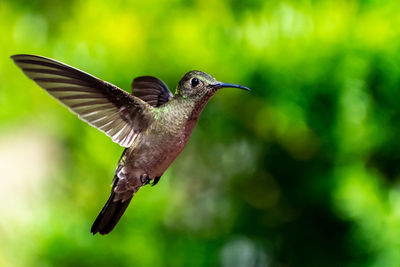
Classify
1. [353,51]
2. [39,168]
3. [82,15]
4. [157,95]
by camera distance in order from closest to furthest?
[157,95] → [353,51] → [82,15] → [39,168]

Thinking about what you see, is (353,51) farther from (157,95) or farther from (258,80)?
(157,95)

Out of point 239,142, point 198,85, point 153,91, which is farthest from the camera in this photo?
point 239,142

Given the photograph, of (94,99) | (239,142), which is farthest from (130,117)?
(239,142)

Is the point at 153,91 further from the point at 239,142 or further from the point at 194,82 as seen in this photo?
the point at 239,142

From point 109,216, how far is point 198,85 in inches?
3.6

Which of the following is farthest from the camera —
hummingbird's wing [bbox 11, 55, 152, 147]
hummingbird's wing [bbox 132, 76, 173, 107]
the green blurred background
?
the green blurred background

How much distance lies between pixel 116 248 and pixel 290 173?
302 mm

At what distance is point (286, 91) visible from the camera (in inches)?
30.1

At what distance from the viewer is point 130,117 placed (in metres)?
0.32

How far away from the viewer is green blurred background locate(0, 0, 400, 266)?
75cm

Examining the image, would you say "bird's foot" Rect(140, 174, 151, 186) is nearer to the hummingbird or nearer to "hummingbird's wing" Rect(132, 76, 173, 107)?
the hummingbird

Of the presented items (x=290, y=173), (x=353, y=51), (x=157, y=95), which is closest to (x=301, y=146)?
(x=290, y=173)

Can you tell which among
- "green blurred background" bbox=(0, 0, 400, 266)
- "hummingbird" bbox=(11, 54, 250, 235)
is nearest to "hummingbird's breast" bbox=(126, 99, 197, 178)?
"hummingbird" bbox=(11, 54, 250, 235)

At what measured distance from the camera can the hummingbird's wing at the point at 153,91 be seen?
15.1 inches
